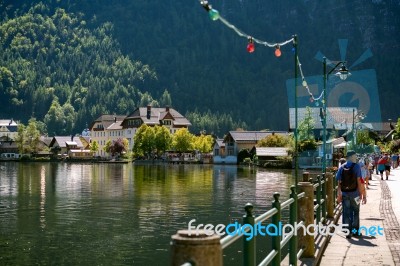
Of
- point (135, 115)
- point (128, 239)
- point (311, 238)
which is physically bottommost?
point (128, 239)

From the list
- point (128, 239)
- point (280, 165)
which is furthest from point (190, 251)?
point (280, 165)

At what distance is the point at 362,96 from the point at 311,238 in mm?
143060

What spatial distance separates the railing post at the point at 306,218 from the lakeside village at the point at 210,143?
223 feet

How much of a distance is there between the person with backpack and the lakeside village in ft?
214

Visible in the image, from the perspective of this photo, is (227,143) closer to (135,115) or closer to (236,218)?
(135,115)

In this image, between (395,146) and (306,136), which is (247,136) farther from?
(395,146)

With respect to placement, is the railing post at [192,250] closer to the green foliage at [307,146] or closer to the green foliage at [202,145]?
the green foliage at [307,146]

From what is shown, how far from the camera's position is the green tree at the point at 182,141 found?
6378 inches

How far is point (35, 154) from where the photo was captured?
7338 inches

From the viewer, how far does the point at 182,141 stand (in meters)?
162

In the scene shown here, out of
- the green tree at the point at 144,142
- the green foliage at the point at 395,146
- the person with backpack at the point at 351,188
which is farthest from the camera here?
the green tree at the point at 144,142

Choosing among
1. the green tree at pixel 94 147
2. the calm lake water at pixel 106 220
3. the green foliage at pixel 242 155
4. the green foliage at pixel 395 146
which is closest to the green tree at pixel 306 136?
the green foliage at pixel 395 146

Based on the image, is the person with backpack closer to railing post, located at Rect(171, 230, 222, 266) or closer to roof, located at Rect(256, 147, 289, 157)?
railing post, located at Rect(171, 230, 222, 266)

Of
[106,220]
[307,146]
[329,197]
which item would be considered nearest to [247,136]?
[307,146]
